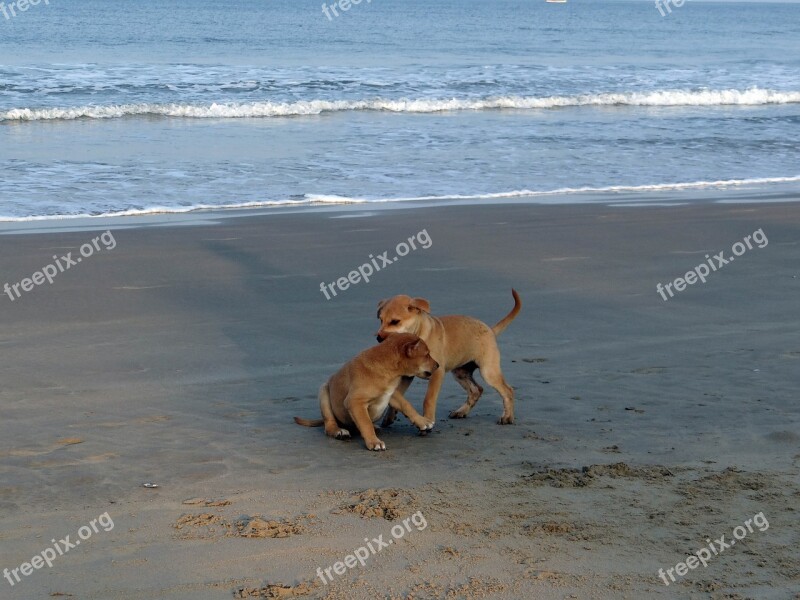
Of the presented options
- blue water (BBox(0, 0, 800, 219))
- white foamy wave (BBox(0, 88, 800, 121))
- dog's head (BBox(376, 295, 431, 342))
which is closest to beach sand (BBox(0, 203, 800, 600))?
dog's head (BBox(376, 295, 431, 342))

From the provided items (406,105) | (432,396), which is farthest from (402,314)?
(406,105)

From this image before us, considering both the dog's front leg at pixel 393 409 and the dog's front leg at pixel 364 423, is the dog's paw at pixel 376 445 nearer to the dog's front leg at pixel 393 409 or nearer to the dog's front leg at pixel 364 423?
the dog's front leg at pixel 364 423

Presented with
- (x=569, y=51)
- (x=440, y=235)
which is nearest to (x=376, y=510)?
(x=440, y=235)

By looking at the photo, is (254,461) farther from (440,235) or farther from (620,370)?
(440,235)

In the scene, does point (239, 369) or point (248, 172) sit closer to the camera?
point (239, 369)

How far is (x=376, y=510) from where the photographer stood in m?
4.46

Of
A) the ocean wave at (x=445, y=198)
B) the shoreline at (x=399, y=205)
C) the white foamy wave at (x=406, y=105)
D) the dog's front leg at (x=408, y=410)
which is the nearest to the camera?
the dog's front leg at (x=408, y=410)

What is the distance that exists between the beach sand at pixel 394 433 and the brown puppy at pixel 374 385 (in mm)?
133

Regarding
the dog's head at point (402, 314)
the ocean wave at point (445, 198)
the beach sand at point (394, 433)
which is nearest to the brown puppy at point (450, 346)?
the dog's head at point (402, 314)

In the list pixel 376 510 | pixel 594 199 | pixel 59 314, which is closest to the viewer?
pixel 376 510

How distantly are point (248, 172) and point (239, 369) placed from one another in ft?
30.8

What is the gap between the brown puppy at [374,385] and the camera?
5.40m

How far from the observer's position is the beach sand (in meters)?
3.96

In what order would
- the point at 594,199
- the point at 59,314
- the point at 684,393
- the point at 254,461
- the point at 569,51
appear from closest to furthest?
the point at 254,461, the point at 684,393, the point at 59,314, the point at 594,199, the point at 569,51
